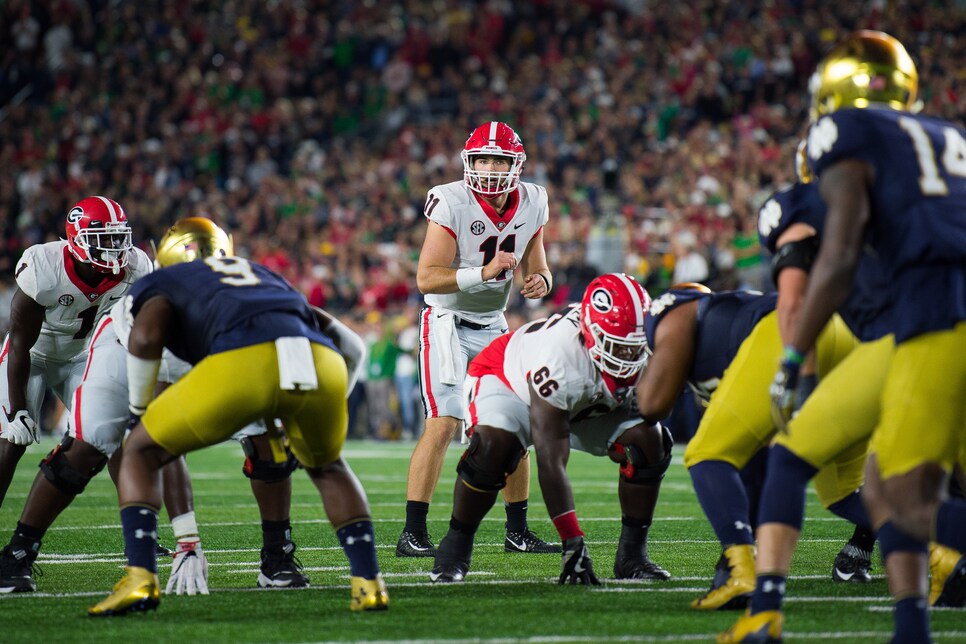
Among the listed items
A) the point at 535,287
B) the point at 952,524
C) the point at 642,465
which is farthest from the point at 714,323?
the point at 535,287

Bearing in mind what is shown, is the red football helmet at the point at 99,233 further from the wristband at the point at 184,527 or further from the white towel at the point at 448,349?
the white towel at the point at 448,349

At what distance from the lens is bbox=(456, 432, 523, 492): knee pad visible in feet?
16.6

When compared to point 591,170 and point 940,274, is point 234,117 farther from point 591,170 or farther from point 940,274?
point 940,274

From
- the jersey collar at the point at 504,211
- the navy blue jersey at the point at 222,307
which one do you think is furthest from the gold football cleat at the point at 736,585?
the jersey collar at the point at 504,211

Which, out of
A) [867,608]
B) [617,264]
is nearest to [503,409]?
[867,608]

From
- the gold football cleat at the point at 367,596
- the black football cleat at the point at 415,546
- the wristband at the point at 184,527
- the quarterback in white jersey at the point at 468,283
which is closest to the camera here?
the gold football cleat at the point at 367,596

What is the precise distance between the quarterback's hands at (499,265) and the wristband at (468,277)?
2.2 inches

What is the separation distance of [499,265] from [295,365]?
2.00 m

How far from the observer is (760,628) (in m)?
3.41

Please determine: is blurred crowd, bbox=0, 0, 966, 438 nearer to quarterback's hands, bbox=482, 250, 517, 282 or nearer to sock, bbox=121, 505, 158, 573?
quarterback's hands, bbox=482, 250, 517, 282

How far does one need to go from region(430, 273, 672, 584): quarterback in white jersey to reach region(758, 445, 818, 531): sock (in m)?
1.39

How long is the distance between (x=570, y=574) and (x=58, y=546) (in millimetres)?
2739

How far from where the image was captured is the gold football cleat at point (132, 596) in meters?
4.11

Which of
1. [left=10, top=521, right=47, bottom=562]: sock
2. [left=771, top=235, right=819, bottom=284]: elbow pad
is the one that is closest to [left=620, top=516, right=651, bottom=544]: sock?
[left=771, top=235, right=819, bottom=284]: elbow pad
